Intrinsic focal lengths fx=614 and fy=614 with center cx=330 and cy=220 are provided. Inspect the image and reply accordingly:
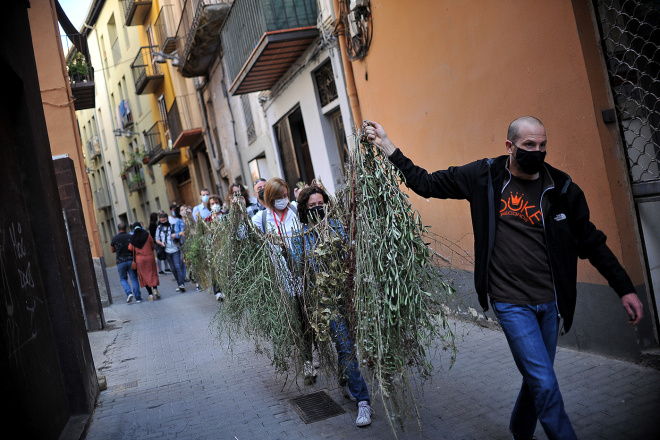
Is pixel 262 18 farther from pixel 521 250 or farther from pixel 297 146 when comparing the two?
pixel 521 250

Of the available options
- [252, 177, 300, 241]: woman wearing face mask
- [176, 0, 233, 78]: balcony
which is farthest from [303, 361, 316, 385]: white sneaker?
[176, 0, 233, 78]: balcony

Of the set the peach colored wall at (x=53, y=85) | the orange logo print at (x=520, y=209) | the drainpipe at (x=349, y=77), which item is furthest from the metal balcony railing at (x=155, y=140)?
the orange logo print at (x=520, y=209)

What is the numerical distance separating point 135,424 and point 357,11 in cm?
594

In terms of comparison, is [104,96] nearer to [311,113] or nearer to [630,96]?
[311,113]

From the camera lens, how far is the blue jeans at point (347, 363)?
13.6ft

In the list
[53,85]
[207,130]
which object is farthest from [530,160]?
[207,130]

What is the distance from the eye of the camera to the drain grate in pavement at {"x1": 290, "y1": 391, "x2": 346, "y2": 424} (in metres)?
4.60

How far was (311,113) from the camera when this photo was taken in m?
11.8

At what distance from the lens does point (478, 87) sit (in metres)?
5.94

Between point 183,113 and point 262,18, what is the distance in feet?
42.0

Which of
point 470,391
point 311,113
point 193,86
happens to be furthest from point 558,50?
point 193,86

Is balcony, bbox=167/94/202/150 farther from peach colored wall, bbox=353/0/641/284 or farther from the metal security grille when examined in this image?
the metal security grille

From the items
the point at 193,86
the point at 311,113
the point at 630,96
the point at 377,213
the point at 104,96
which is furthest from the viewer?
the point at 104,96

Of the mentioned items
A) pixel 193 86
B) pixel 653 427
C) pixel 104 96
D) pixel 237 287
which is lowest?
pixel 653 427
